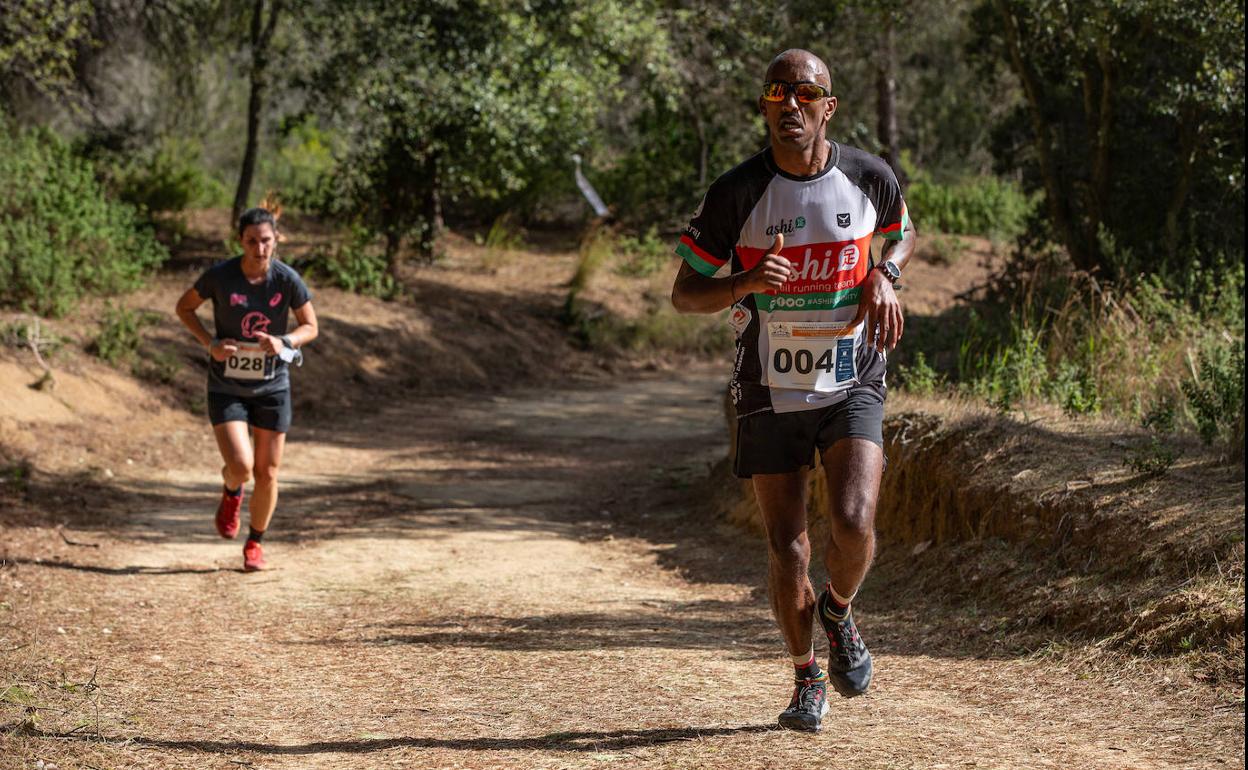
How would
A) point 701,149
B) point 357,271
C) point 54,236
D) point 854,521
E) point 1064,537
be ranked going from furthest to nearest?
1. point 701,149
2. point 357,271
3. point 54,236
4. point 1064,537
5. point 854,521

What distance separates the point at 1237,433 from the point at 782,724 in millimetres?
3786

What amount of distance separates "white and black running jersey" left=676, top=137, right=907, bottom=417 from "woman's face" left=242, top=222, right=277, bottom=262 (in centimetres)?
389

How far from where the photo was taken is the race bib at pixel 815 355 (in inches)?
186

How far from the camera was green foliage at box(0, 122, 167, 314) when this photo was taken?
1488cm

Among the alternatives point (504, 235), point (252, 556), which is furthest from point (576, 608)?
point (504, 235)

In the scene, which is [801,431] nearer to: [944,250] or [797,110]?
[797,110]

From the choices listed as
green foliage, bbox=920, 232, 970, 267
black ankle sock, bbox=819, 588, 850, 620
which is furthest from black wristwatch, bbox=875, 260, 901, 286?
green foliage, bbox=920, 232, 970, 267

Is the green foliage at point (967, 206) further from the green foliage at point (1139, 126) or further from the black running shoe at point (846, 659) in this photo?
the black running shoe at point (846, 659)

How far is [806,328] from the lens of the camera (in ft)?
15.5

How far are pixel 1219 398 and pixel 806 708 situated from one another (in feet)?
14.0

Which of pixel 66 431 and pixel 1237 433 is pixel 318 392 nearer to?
pixel 66 431

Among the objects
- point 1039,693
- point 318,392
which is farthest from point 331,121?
point 1039,693

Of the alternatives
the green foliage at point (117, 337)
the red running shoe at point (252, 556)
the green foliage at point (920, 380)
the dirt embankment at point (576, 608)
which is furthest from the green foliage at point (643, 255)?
the red running shoe at point (252, 556)

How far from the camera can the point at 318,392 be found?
53.0 ft
